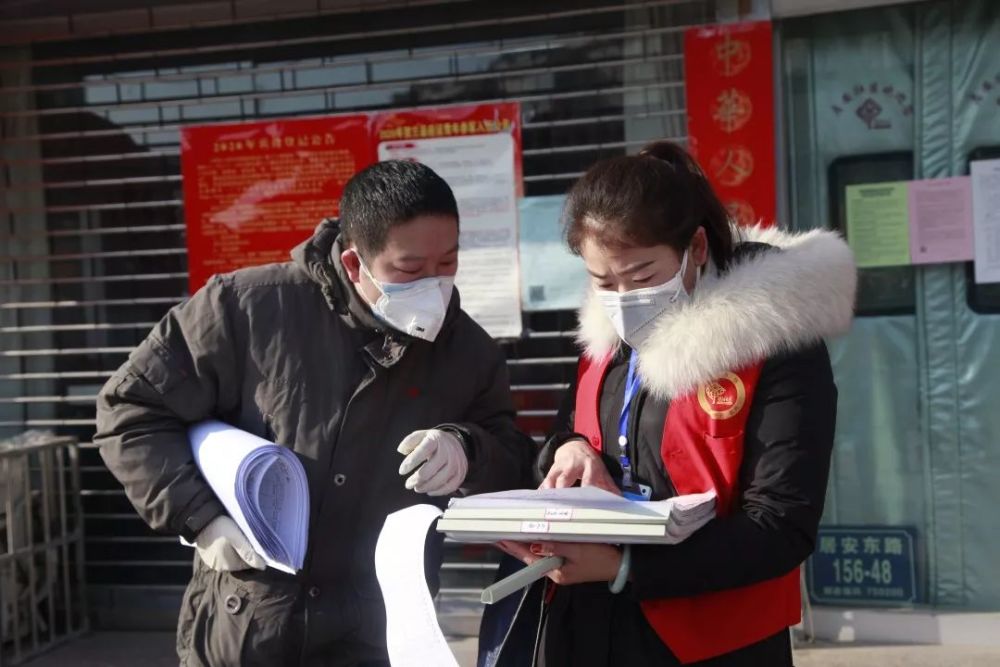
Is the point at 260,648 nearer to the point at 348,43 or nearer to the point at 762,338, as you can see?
the point at 762,338

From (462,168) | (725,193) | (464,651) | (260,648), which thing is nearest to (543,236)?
(462,168)

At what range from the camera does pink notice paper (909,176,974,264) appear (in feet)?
14.2

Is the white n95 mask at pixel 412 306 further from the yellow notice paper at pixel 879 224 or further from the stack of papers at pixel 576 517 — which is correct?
the yellow notice paper at pixel 879 224

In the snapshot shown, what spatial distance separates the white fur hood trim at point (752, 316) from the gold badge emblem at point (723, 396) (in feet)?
0.06

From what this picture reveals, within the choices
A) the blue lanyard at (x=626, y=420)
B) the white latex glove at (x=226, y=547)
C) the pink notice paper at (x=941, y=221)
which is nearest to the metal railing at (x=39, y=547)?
the white latex glove at (x=226, y=547)

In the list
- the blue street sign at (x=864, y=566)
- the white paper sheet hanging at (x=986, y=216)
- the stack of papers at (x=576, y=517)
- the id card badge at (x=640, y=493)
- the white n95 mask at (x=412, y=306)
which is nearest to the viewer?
the stack of papers at (x=576, y=517)

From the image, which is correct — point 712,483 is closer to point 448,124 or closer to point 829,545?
point 829,545

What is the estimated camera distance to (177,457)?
217 centimetres

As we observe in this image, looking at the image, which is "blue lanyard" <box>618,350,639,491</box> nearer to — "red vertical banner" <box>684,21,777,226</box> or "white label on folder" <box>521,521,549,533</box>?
"white label on folder" <box>521,521,549,533</box>

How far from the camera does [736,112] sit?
14.6 ft

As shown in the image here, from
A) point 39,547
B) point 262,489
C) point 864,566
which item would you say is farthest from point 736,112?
point 39,547

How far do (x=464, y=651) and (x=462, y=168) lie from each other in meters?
2.23

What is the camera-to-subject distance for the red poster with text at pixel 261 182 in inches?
192

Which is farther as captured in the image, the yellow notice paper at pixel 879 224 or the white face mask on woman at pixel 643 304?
the yellow notice paper at pixel 879 224
